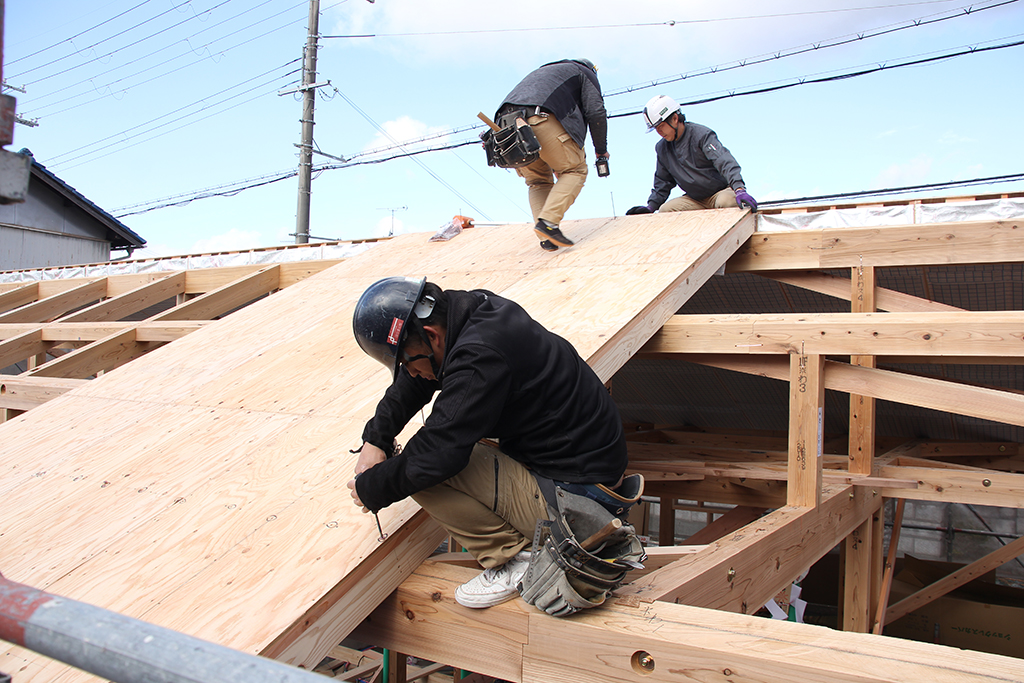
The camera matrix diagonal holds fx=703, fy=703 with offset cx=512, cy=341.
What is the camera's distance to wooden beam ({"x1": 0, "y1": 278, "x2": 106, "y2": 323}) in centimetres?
699

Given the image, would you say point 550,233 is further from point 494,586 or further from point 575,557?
point 575,557

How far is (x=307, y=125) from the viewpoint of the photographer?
15.8 metres

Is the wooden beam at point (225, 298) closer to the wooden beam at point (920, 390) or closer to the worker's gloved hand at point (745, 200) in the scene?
the worker's gloved hand at point (745, 200)

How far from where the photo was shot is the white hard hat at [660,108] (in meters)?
5.45

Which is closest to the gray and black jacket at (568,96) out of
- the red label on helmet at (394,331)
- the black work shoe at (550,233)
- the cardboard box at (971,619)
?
the black work shoe at (550,233)

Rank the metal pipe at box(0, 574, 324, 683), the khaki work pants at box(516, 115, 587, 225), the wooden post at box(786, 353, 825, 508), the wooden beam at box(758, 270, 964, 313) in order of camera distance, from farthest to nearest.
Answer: the khaki work pants at box(516, 115, 587, 225) < the wooden beam at box(758, 270, 964, 313) < the wooden post at box(786, 353, 825, 508) < the metal pipe at box(0, 574, 324, 683)

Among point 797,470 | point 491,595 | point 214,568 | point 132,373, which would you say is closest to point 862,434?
point 797,470

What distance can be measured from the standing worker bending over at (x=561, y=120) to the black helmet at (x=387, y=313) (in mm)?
2638

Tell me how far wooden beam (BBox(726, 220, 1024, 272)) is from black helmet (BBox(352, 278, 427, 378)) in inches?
131

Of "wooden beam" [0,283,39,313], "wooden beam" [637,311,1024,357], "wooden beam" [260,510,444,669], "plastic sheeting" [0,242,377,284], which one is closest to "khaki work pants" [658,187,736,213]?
"wooden beam" [637,311,1024,357]

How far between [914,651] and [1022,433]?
4855 millimetres

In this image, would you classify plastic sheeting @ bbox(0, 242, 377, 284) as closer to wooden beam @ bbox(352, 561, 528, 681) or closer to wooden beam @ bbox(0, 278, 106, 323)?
wooden beam @ bbox(0, 278, 106, 323)

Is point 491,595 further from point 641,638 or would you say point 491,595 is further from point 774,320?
point 774,320

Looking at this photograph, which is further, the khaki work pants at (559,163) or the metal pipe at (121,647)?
the khaki work pants at (559,163)
